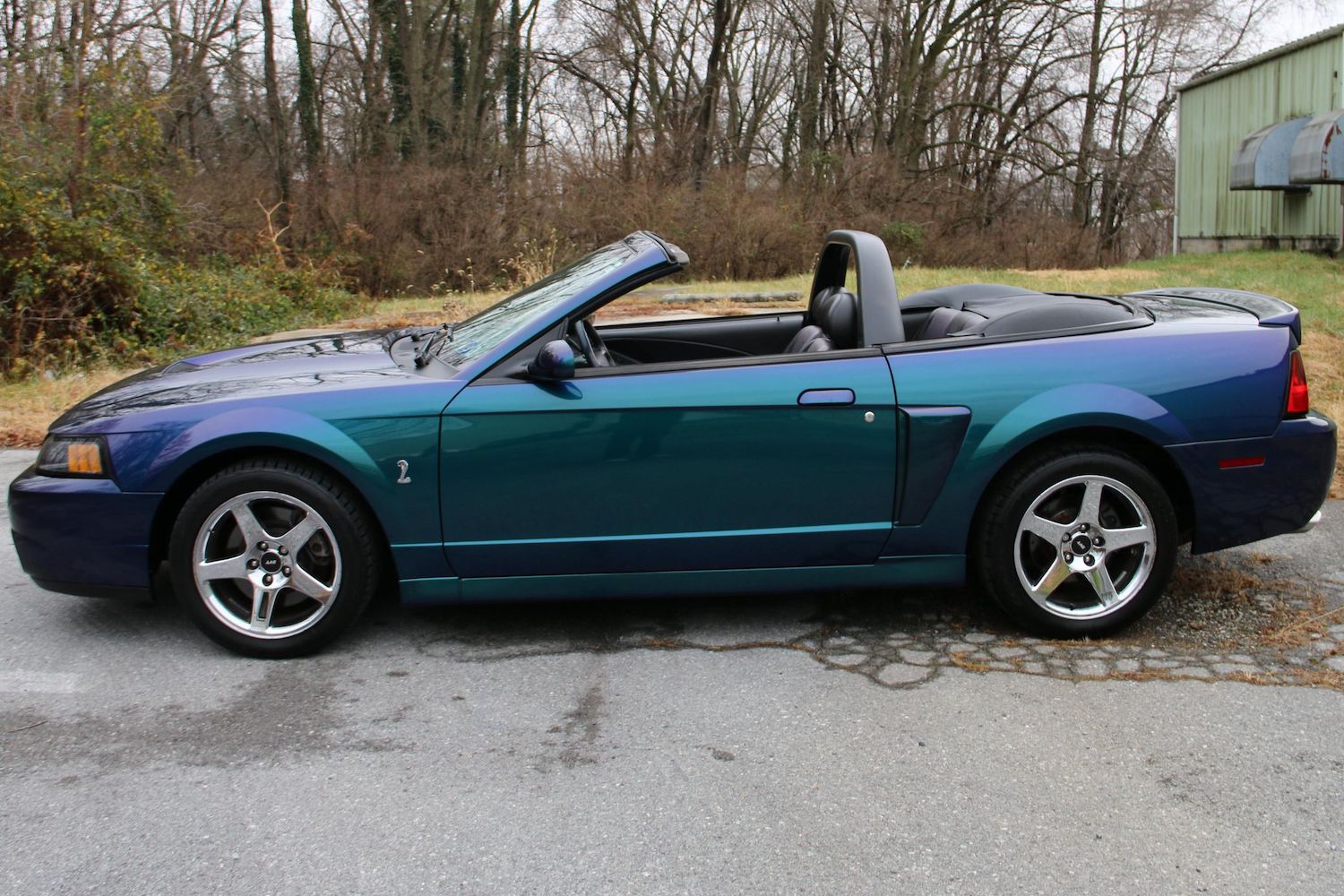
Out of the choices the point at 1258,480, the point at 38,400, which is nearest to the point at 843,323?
the point at 1258,480

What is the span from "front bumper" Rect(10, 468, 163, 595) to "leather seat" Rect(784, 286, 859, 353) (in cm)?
244

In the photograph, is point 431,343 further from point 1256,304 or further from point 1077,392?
point 1256,304

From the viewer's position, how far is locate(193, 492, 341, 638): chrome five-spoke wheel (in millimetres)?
3842

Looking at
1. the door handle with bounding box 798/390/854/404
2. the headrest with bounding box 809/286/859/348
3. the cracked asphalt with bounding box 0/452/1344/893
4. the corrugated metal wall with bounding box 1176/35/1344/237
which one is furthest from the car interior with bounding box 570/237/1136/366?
the corrugated metal wall with bounding box 1176/35/1344/237

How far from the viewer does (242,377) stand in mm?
4188

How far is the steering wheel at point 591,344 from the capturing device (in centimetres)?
432

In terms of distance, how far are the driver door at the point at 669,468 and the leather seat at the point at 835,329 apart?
457 millimetres

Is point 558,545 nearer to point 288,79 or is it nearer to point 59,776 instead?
point 59,776

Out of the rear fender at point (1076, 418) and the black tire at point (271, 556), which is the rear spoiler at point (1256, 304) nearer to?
the rear fender at point (1076, 418)

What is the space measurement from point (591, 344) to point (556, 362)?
862 mm

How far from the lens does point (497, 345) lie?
13.2ft

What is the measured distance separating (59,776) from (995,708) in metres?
2.72

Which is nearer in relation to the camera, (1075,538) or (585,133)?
(1075,538)

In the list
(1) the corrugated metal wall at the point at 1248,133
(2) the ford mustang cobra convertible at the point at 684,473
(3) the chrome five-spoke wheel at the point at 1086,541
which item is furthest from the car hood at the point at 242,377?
(1) the corrugated metal wall at the point at 1248,133
